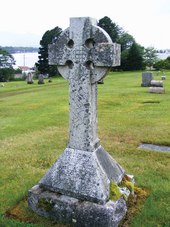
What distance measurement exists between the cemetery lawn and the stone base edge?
0.18 metres

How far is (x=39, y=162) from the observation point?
28.6 ft

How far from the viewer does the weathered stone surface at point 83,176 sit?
18.2ft

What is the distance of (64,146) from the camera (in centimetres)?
1020

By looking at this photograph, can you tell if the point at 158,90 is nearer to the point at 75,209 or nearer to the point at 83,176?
the point at 83,176

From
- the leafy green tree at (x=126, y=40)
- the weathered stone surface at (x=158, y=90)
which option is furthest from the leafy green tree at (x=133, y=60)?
the weathered stone surface at (x=158, y=90)

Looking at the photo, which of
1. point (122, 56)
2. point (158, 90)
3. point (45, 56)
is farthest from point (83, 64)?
point (45, 56)

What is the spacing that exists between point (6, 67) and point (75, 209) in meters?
70.8

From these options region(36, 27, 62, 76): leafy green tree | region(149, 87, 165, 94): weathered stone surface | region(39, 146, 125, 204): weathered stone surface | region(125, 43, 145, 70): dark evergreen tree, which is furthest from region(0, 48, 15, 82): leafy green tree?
region(39, 146, 125, 204): weathered stone surface

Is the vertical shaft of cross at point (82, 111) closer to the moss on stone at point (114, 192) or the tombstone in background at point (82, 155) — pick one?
the tombstone in background at point (82, 155)

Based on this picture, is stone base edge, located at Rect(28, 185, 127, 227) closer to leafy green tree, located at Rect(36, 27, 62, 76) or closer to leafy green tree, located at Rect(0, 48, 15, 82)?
leafy green tree, located at Rect(36, 27, 62, 76)

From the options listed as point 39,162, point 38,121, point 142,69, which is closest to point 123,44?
point 142,69

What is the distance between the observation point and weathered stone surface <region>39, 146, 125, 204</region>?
5.56 meters

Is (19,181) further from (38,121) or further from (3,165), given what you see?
(38,121)

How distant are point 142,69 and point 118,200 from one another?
5739cm
